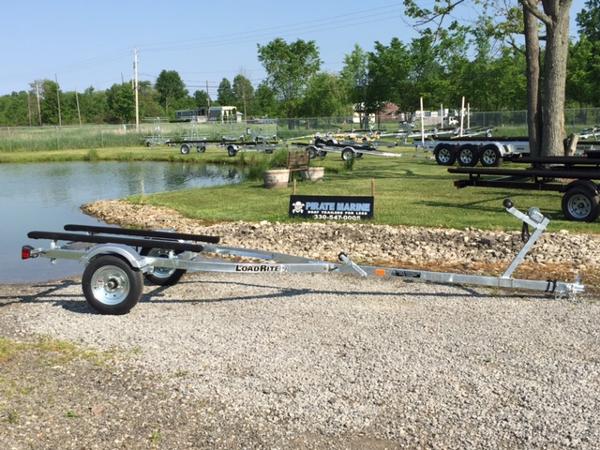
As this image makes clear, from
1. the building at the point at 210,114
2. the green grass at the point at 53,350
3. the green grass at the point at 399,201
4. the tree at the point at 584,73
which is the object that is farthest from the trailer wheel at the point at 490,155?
the building at the point at 210,114

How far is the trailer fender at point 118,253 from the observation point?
654cm

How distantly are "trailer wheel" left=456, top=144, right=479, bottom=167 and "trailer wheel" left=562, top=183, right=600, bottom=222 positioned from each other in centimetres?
1319

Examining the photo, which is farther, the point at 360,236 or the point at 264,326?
the point at 360,236

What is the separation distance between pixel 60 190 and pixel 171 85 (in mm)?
151653

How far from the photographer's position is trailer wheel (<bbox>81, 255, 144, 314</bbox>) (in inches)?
259

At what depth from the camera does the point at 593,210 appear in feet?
39.1

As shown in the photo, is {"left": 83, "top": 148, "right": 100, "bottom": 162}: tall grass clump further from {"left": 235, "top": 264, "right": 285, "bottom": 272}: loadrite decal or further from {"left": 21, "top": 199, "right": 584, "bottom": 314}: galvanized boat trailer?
{"left": 235, "top": 264, "right": 285, "bottom": 272}: loadrite decal

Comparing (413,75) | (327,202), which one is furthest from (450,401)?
(413,75)

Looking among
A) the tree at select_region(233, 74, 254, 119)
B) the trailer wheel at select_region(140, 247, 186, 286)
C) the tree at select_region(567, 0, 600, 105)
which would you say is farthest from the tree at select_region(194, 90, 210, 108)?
the trailer wheel at select_region(140, 247, 186, 286)

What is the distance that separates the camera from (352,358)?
212 inches

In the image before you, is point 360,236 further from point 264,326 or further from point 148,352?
point 148,352

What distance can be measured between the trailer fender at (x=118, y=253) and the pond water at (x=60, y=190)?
3383 mm

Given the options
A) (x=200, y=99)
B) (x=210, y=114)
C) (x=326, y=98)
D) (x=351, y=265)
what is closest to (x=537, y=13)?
(x=351, y=265)

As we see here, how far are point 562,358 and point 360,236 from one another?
5.91 metres
